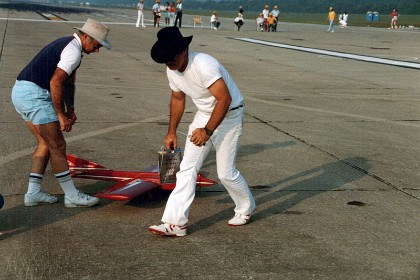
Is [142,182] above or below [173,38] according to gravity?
below

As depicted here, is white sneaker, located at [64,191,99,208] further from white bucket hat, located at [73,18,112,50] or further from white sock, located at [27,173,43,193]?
white bucket hat, located at [73,18,112,50]

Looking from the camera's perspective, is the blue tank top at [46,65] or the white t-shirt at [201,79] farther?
the blue tank top at [46,65]

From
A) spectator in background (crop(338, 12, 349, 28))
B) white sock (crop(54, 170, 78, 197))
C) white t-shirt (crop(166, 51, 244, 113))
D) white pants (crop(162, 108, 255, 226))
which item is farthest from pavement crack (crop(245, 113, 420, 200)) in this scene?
spectator in background (crop(338, 12, 349, 28))

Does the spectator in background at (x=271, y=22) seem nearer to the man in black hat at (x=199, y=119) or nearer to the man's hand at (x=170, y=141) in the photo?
the man's hand at (x=170, y=141)

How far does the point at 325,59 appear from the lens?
2195 cm

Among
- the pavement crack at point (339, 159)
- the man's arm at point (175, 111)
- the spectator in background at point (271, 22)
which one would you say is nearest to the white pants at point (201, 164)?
the man's arm at point (175, 111)

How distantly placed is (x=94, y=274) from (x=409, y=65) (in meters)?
18.0

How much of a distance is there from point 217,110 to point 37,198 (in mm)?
2115

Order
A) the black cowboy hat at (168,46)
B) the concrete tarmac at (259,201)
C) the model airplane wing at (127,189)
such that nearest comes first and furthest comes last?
the concrete tarmac at (259,201) < the black cowboy hat at (168,46) < the model airplane wing at (127,189)

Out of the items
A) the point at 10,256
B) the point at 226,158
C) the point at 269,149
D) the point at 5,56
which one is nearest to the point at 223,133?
the point at 226,158

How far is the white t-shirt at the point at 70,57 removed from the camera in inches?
207

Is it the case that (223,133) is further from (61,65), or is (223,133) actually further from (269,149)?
(269,149)

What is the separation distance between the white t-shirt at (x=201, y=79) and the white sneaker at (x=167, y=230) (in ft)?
3.32

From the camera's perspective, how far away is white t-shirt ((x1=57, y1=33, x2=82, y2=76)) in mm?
5250
